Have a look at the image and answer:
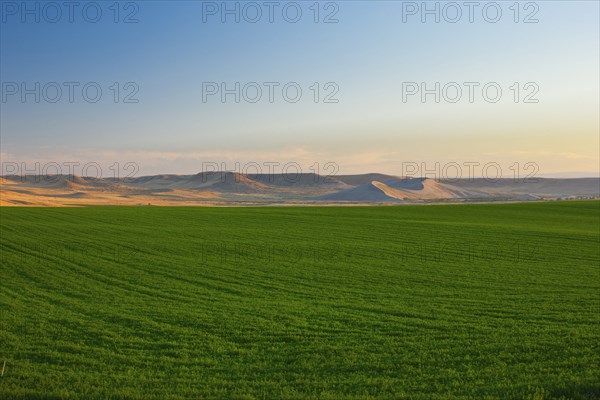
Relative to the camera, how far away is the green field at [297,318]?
1041 centimetres

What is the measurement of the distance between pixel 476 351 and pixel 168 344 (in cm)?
796

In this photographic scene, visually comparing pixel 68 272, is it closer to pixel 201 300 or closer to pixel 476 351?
pixel 201 300

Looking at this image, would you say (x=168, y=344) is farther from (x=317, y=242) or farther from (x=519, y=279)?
(x=317, y=242)

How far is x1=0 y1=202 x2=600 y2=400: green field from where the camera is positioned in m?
10.4

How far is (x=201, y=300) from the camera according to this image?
19.1 meters

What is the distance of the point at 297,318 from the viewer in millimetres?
16141

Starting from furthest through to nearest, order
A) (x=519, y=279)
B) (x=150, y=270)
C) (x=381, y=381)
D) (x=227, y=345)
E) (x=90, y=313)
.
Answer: (x=150, y=270) < (x=519, y=279) < (x=90, y=313) < (x=227, y=345) < (x=381, y=381)

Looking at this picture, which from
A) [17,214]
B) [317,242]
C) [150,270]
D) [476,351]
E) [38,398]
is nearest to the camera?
[38,398]

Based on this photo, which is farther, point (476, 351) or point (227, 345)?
point (227, 345)

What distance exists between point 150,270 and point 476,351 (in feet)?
59.2

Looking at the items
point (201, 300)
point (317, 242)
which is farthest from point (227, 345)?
point (317, 242)

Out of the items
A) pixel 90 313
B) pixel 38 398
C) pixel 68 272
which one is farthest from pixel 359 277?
pixel 38 398

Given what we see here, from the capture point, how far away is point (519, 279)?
2364cm

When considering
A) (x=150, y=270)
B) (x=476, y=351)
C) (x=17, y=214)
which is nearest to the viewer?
(x=476, y=351)
